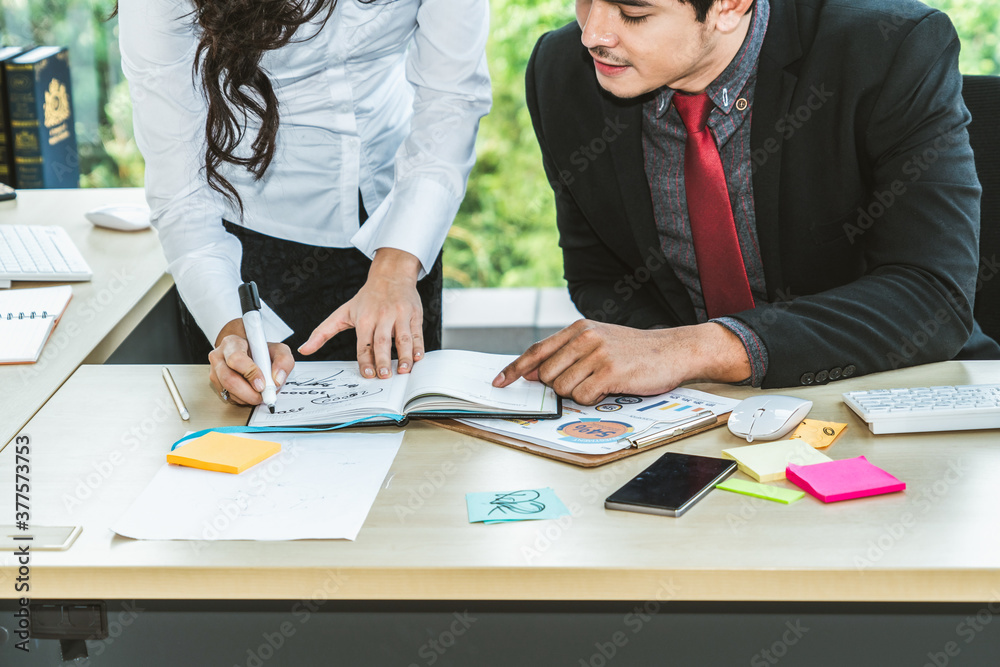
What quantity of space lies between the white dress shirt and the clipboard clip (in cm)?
46

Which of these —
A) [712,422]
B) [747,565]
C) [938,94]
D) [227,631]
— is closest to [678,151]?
[938,94]

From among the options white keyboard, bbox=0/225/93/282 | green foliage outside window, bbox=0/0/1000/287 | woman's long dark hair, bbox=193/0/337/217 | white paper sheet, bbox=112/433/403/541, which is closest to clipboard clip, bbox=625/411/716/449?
white paper sheet, bbox=112/433/403/541

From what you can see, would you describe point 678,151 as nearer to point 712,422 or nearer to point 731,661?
point 712,422

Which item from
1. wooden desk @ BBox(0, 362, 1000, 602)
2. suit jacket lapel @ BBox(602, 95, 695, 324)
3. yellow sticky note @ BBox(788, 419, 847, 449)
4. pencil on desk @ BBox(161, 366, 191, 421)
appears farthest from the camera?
suit jacket lapel @ BBox(602, 95, 695, 324)

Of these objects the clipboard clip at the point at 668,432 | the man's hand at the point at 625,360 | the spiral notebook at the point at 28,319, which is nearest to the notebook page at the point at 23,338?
the spiral notebook at the point at 28,319

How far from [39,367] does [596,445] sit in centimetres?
75

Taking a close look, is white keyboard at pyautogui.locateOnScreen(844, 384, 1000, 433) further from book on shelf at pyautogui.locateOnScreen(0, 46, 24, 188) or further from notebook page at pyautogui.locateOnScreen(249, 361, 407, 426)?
book on shelf at pyautogui.locateOnScreen(0, 46, 24, 188)

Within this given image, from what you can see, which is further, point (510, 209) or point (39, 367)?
point (510, 209)

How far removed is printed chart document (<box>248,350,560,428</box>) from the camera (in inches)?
40.1

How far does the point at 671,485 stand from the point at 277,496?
0.37 m

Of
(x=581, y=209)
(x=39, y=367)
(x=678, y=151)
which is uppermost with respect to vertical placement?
(x=678, y=151)

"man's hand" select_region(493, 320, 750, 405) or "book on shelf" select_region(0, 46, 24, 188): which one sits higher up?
"book on shelf" select_region(0, 46, 24, 188)

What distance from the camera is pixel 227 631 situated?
3.61ft

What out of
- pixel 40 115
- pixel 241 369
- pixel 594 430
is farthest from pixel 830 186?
pixel 40 115
